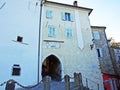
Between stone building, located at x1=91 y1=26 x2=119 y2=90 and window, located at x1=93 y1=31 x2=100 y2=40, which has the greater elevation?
window, located at x1=93 y1=31 x2=100 y2=40

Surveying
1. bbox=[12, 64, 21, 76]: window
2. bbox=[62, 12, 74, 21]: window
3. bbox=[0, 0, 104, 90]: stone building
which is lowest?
bbox=[12, 64, 21, 76]: window

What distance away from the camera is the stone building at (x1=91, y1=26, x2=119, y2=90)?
1975 centimetres

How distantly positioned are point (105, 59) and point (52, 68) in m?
7.87

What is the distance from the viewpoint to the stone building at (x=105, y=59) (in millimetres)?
19750

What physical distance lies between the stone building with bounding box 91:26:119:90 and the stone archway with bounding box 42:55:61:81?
655 cm

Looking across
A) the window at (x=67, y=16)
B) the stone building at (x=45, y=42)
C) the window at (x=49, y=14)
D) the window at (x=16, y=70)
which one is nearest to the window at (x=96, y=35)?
the stone building at (x=45, y=42)

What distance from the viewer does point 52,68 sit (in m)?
19.0

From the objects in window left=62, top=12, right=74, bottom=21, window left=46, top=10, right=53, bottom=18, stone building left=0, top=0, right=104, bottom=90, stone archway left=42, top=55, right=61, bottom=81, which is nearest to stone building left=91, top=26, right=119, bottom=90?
stone building left=0, top=0, right=104, bottom=90

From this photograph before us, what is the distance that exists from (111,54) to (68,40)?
867cm

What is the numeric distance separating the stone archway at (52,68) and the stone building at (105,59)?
6.55 metres

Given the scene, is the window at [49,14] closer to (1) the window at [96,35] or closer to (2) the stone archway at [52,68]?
(2) the stone archway at [52,68]

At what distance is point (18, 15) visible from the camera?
15180 mm

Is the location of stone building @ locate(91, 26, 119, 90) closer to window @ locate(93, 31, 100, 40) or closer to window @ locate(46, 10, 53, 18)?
window @ locate(93, 31, 100, 40)

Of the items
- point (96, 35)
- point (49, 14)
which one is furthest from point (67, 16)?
point (96, 35)
